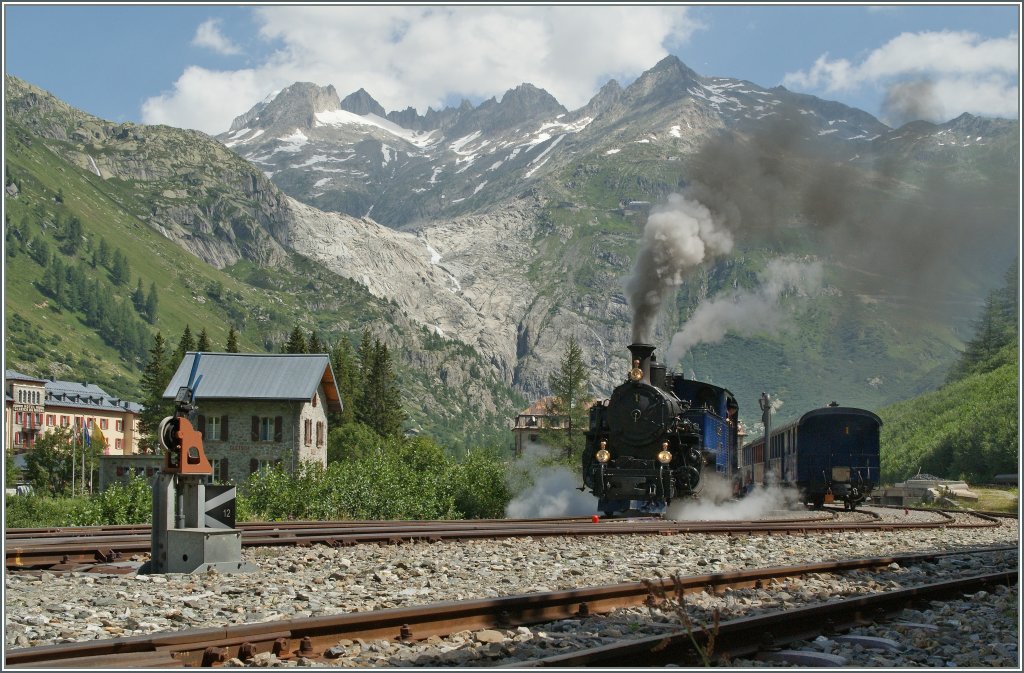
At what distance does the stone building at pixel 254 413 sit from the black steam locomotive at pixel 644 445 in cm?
3268

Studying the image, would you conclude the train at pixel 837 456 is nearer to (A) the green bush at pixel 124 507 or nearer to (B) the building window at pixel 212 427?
(A) the green bush at pixel 124 507

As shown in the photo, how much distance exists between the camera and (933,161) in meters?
51.8

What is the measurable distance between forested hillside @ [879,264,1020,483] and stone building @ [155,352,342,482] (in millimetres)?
35815

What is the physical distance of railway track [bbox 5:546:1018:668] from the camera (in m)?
7.23

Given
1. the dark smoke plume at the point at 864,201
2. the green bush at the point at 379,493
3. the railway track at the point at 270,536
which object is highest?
the dark smoke plume at the point at 864,201

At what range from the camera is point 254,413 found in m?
57.5

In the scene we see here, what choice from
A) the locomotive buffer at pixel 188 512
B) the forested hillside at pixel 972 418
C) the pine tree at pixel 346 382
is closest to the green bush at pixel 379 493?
the locomotive buffer at pixel 188 512

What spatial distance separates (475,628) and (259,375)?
51102 millimetres

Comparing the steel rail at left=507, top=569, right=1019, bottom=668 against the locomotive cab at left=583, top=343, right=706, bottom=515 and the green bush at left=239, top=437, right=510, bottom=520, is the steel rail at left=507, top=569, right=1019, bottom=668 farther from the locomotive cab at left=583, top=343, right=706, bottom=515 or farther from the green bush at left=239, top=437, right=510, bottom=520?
the green bush at left=239, top=437, right=510, bottom=520

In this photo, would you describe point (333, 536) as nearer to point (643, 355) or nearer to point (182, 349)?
point (643, 355)

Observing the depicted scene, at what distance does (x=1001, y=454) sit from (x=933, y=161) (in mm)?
17058

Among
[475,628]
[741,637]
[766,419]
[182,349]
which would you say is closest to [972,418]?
[766,419]

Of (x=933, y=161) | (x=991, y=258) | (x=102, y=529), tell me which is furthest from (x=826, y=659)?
(x=991, y=258)

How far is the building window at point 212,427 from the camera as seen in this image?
57.9m
